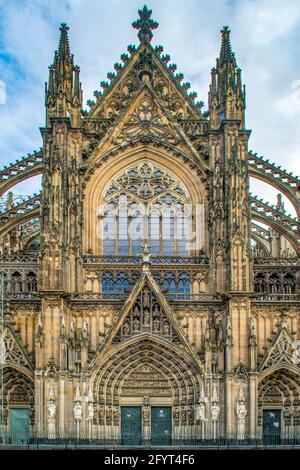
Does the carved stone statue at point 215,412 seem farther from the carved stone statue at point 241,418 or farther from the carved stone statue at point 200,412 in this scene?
the carved stone statue at point 241,418

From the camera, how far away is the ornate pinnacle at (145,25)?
160 ft


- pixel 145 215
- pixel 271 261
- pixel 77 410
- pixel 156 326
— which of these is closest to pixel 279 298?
pixel 271 261

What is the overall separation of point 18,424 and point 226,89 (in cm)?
2120

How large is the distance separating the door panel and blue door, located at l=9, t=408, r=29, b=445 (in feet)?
21.5

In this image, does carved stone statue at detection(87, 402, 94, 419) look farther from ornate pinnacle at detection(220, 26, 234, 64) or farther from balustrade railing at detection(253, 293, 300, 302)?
ornate pinnacle at detection(220, 26, 234, 64)

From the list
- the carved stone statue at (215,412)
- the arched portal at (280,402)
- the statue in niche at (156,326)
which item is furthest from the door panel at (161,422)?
the arched portal at (280,402)

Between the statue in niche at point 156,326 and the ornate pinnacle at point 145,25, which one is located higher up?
the ornate pinnacle at point 145,25

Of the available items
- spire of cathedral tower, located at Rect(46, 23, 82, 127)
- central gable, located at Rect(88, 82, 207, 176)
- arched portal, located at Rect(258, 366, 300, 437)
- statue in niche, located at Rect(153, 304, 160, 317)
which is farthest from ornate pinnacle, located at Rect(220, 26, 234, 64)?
arched portal, located at Rect(258, 366, 300, 437)

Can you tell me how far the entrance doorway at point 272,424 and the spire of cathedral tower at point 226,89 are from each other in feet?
51.4

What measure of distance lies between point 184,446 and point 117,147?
1707 cm

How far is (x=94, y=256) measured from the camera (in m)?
44.4

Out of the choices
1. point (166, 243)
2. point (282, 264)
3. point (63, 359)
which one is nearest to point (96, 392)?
point (63, 359)

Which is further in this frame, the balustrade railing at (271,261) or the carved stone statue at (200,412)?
the balustrade railing at (271,261)
